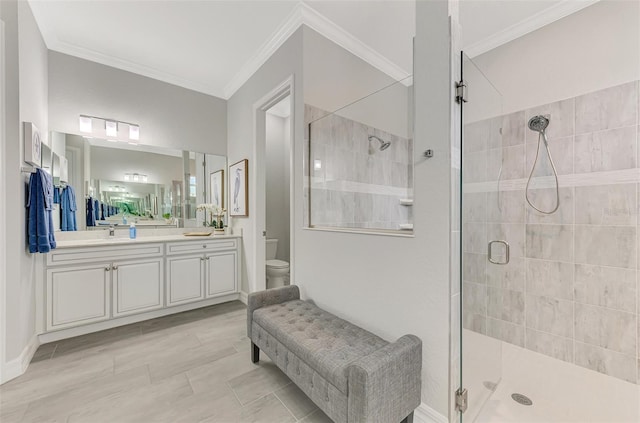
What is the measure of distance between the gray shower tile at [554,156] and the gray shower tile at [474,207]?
0.87 meters

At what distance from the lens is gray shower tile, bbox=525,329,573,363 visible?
187 centimetres

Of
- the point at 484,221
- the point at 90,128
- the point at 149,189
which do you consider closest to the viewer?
the point at 484,221

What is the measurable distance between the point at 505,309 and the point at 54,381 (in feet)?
10.8

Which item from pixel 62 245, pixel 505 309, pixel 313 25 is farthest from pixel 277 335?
pixel 313 25

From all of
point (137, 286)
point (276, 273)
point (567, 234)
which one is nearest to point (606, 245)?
point (567, 234)

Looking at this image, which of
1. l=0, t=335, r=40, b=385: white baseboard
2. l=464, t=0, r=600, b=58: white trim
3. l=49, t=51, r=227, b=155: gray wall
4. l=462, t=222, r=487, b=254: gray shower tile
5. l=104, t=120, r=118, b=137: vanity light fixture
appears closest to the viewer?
l=462, t=222, r=487, b=254: gray shower tile

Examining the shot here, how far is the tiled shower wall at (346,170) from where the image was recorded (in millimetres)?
2131

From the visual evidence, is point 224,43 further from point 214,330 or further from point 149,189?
point 214,330

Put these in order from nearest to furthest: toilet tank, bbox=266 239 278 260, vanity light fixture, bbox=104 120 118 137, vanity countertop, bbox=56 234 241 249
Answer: vanity countertop, bbox=56 234 241 249
vanity light fixture, bbox=104 120 118 137
toilet tank, bbox=266 239 278 260

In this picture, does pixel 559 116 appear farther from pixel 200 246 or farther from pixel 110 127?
pixel 110 127

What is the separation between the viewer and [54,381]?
1.70 metres

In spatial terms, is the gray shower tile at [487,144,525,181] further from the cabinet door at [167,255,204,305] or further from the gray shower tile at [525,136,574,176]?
the cabinet door at [167,255,204,305]

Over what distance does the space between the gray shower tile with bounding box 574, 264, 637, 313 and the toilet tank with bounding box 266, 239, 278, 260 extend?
129 inches

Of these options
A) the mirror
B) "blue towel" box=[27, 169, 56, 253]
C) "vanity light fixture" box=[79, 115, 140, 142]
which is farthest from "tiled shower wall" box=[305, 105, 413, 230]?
"vanity light fixture" box=[79, 115, 140, 142]
